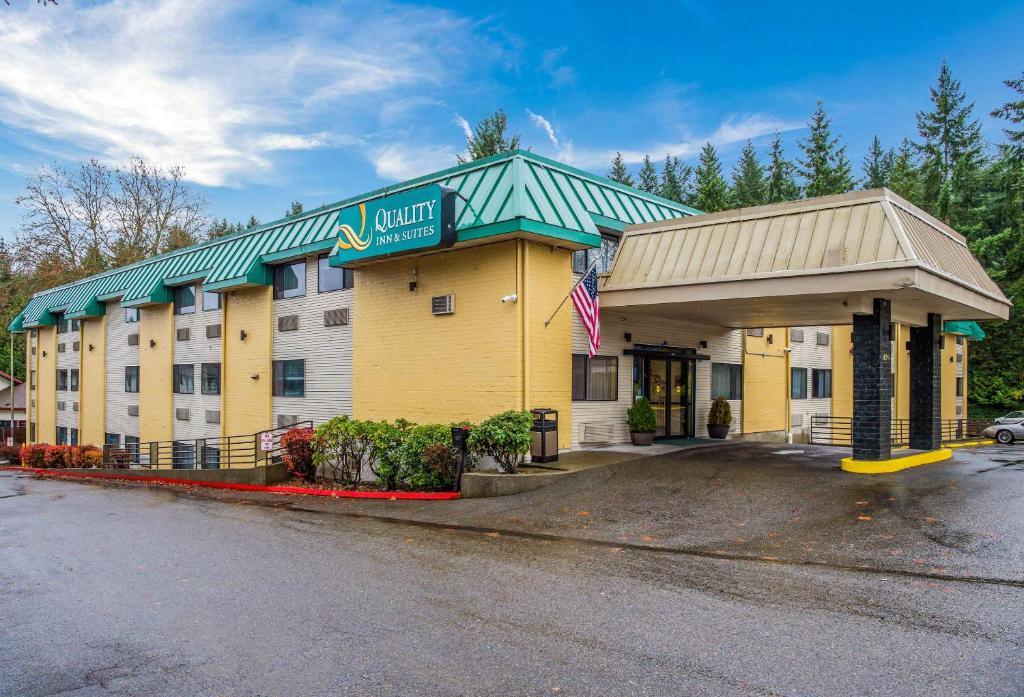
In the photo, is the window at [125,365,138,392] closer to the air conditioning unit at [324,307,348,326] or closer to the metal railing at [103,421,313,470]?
the metal railing at [103,421,313,470]

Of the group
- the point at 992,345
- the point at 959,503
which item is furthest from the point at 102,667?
the point at 992,345

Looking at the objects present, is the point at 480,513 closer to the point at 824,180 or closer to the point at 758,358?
the point at 758,358

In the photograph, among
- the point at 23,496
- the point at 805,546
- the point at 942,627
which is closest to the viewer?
the point at 942,627

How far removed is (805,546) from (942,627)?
264 centimetres

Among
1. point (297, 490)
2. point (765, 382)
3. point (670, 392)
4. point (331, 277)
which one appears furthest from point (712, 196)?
point (297, 490)

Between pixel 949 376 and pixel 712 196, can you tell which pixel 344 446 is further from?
pixel 712 196

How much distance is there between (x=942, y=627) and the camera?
5.55 m

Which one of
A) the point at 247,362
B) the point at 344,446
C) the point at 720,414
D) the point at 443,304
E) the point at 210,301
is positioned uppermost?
the point at 210,301

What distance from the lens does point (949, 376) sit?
33.1 metres

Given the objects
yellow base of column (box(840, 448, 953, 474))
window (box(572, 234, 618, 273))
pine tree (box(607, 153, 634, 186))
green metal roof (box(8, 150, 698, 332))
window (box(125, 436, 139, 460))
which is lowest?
window (box(125, 436, 139, 460))

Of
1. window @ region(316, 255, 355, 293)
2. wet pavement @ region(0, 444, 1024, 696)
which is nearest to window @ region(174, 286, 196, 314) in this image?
window @ region(316, 255, 355, 293)

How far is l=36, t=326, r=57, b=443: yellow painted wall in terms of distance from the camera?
115 ft

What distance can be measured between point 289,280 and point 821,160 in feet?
148

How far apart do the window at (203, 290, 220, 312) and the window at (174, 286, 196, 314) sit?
0.93 m
